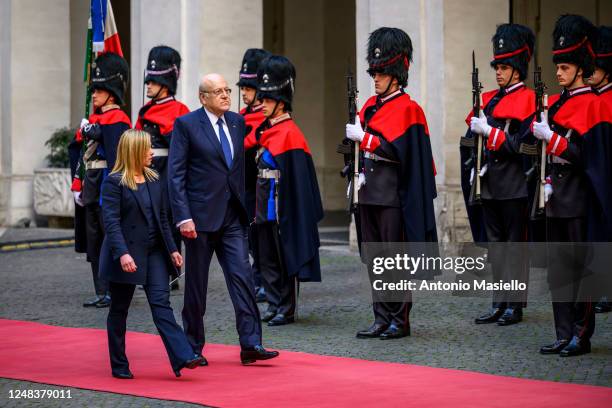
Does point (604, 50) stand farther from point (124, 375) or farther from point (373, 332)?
point (124, 375)

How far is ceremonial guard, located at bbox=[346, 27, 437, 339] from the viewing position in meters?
9.30

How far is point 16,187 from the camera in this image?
1989 centimetres

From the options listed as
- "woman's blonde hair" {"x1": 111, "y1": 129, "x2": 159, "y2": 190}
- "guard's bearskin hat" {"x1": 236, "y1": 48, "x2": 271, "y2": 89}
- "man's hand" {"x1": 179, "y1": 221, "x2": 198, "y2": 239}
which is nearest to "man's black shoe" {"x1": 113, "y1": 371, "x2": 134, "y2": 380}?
"man's hand" {"x1": 179, "y1": 221, "x2": 198, "y2": 239}

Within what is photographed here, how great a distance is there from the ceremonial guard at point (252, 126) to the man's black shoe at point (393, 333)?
184 centimetres

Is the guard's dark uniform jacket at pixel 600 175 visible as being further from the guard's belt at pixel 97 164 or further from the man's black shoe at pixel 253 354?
the guard's belt at pixel 97 164

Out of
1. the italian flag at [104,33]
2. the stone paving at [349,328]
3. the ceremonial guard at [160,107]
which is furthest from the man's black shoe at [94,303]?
the italian flag at [104,33]

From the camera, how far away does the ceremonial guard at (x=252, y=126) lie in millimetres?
10867

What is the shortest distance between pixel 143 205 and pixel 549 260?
2651mm

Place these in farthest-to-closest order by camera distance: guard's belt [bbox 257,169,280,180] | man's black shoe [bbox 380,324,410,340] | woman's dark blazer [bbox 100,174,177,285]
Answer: guard's belt [bbox 257,169,280,180] → man's black shoe [bbox 380,324,410,340] → woman's dark blazer [bbox 100,174,177,285]

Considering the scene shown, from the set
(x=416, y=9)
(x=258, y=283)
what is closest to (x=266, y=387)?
(x=258, y=283)

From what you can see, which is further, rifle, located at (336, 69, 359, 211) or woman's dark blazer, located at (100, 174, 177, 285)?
rifle, located at (336, 69, 359, 211)

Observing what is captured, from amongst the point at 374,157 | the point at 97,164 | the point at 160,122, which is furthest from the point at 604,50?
→ the point at 97,164

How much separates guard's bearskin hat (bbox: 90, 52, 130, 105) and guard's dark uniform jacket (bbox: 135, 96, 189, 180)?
26 centimetres

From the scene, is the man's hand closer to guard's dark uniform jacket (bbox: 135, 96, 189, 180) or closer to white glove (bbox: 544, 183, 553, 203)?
white glove (bbox: 544, 183, 553, 203)
